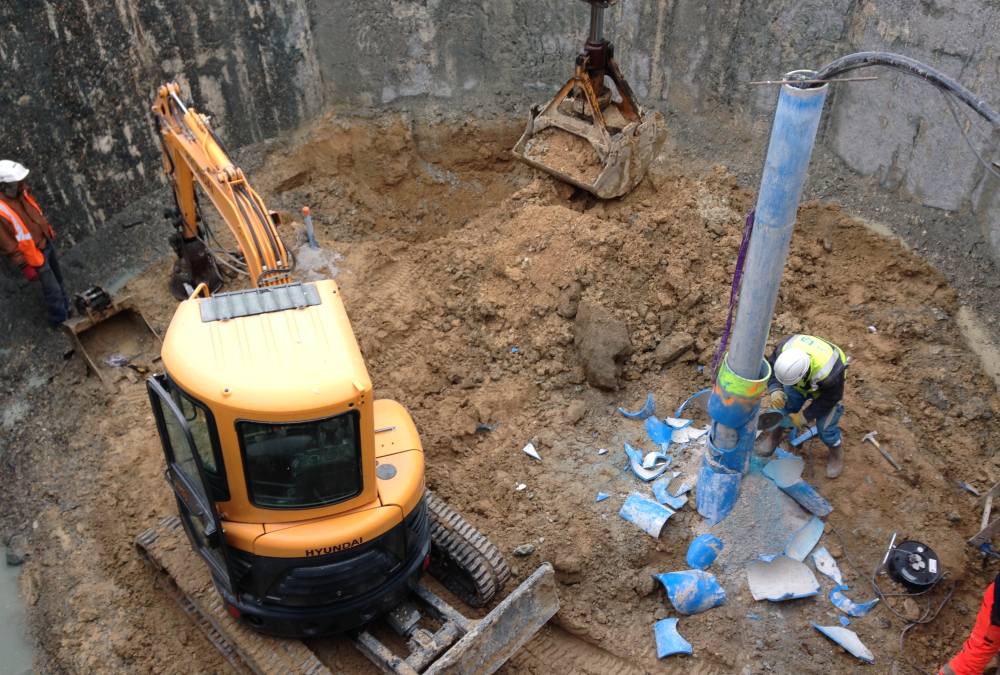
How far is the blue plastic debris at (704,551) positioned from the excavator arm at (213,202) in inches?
134

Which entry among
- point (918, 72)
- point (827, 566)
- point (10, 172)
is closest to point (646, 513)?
point (827, 566)

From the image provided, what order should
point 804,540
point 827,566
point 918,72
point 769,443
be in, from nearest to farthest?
point 918,72 → point 827,566 → point 804,540 → point 769,443

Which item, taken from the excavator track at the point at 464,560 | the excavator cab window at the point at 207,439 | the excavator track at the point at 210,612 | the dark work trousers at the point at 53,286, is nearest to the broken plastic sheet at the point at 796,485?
the excavator track at the point at 464,560

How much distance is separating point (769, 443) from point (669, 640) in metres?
1.73

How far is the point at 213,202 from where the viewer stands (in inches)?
233

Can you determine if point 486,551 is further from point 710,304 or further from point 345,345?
point 710,304

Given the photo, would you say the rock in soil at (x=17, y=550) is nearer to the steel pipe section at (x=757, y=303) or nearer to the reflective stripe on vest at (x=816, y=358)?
the steel pipe section at (x=757, y=303)

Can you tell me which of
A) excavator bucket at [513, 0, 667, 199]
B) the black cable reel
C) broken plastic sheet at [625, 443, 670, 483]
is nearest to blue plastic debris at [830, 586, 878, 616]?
the black cable reel

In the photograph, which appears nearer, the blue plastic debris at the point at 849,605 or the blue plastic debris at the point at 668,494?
the blue plastic debris at the point at 849,605

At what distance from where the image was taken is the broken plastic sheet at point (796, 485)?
212 inches

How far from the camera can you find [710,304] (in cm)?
671

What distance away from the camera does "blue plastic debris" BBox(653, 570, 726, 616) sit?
5023 millimetres

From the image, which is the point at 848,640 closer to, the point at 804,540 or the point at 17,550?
the point at 804,540

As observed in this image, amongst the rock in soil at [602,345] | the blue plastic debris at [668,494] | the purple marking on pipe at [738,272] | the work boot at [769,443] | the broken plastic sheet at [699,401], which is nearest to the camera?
the purple marking on pipe at [738,272]
